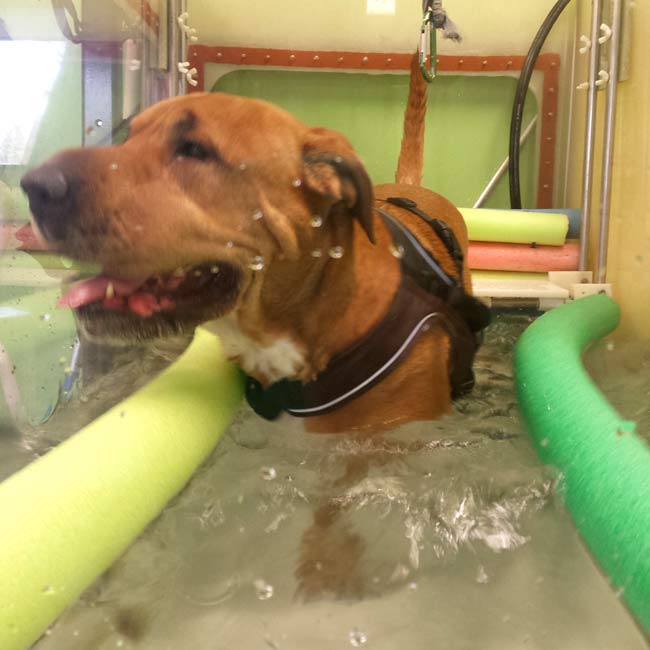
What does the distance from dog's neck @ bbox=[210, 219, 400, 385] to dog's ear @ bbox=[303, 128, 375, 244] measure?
0.07m

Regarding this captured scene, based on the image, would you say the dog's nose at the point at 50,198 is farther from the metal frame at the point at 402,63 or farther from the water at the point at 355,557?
the metal frame at the point at 402,63

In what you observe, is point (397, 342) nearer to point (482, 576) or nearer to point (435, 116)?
point (482, 576)

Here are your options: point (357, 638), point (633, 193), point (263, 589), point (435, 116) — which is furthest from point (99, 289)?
point (435, 116)

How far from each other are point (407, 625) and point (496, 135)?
2.00 meters

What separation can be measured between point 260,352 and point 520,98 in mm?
1629

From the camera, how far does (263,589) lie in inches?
33.1

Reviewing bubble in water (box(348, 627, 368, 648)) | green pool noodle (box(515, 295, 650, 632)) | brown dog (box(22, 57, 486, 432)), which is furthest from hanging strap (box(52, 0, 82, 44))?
bubble in water (box(348, 627, 368, 648))

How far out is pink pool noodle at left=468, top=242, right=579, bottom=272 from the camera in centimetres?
218

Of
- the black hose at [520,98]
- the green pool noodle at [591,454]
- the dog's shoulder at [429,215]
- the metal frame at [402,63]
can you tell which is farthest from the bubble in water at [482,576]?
the black hose at [520,98]

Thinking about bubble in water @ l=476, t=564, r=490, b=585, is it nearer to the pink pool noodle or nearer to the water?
the water

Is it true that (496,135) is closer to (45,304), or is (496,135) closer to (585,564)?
(45,304)

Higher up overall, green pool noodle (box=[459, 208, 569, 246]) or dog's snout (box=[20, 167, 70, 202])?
dog's snout (box=[20, 167, 70, 202])

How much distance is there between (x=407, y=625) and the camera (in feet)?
2.54

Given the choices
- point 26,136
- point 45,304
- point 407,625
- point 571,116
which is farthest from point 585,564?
point 571,116
